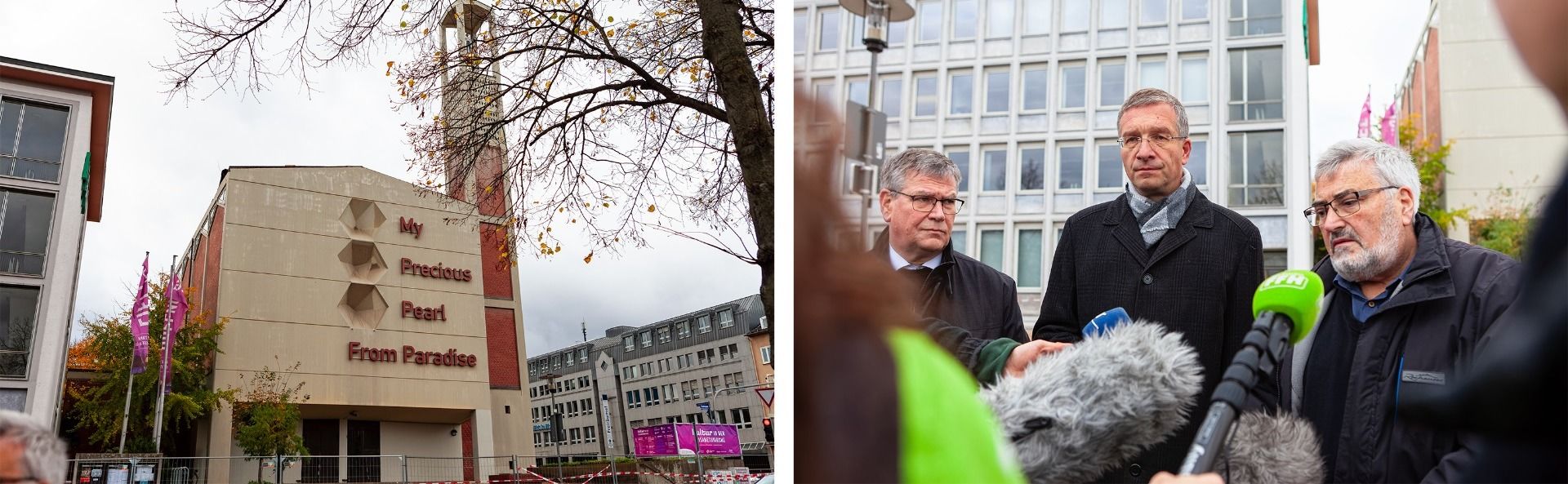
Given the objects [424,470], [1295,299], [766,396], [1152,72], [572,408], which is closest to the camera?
[1295,299]

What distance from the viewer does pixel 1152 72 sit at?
1.41m

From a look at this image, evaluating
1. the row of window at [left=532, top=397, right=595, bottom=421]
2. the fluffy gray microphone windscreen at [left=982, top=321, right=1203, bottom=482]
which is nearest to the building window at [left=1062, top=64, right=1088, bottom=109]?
the fluffy gray microphone windscreen at [left=982, top=321, right=1203, bottom=482]

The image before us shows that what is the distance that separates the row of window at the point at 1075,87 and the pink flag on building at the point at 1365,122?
9cm

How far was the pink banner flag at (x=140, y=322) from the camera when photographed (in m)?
4.33

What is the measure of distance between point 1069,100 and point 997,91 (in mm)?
111

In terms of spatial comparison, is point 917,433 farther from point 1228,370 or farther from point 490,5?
point 490,5

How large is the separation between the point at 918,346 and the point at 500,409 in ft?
39.8

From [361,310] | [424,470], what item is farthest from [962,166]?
[424,470]

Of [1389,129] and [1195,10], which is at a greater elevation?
[1195,10]

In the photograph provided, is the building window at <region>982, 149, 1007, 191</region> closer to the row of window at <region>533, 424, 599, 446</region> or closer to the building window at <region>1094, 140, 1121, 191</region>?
the building window at <region>1094, 140, 1121, 191</region>

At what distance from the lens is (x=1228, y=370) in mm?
1138

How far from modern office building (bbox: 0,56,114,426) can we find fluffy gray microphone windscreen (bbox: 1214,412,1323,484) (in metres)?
2.46

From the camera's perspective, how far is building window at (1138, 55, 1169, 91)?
1.39m

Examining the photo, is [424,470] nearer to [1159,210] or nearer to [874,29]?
[874,29]
